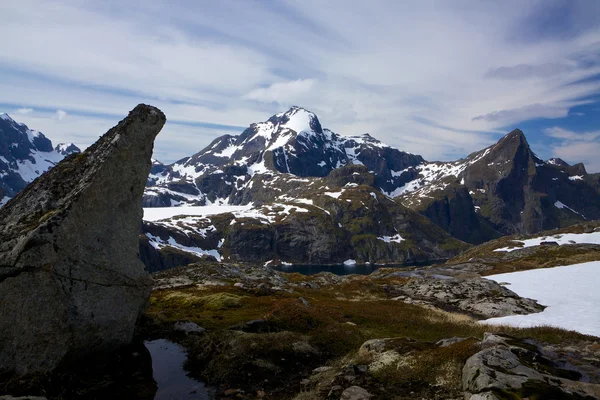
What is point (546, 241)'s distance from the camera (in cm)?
15100

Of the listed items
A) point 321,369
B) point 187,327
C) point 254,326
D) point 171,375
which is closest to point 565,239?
point 254,326

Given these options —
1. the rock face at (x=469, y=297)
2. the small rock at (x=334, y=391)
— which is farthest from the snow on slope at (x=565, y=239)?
the small rock at (x=334, y=391)

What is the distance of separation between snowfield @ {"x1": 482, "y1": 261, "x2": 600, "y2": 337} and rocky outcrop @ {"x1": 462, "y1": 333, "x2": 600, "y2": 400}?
606 inches

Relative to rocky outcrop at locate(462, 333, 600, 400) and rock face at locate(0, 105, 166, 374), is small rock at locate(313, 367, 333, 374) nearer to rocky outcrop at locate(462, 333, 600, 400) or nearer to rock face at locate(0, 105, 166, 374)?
rocky outcrop at locate(462, 333, 600, 400)

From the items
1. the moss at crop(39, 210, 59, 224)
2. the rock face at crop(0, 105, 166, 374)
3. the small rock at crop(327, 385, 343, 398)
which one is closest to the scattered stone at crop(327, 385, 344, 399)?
the small rock at crop(327, 385, 343, 398)

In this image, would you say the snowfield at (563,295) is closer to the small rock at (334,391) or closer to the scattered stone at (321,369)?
the scattered stone at (321,369)

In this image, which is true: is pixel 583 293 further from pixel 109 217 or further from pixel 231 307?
pixel 109 217

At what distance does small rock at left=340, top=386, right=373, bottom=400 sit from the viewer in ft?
45.0

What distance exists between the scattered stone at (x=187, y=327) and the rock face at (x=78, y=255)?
3.79 metres

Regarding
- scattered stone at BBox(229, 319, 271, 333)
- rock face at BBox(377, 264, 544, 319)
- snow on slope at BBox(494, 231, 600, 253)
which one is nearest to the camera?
scattered stone at BBox(229, 319, 271, 333)

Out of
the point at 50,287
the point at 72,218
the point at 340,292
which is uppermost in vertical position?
the point at 72,218

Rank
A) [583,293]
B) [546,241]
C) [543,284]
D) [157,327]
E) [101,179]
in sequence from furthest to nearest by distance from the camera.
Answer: [546,241], [543,284], [583,293], [157,327], [101,179]

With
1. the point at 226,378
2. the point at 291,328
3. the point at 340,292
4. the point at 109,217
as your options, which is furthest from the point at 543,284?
the point at 109,217

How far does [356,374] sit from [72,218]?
50.5ft
